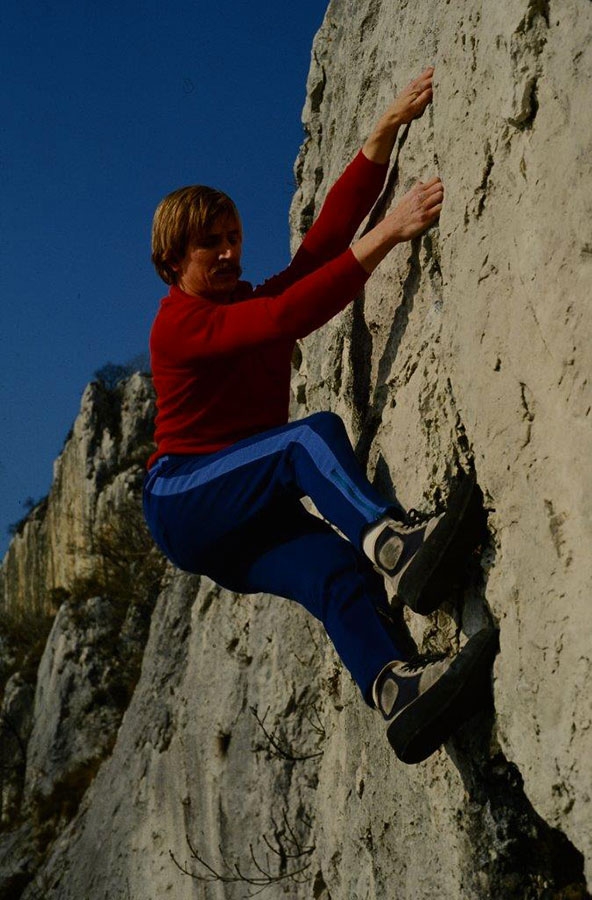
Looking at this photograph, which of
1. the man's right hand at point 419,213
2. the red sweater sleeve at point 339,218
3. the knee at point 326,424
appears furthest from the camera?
the red sweater sleeve at point 339,218

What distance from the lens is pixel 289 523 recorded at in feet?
13.5

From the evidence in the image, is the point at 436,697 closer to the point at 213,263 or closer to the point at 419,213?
the point at 419,213

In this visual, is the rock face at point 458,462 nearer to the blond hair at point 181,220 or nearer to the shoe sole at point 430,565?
the shoe sole at point 430,565

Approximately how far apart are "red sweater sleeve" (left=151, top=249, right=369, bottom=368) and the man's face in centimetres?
24

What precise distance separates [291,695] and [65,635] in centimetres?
1071

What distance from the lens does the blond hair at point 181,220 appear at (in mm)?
4301

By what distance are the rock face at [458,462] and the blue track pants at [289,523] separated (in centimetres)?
33

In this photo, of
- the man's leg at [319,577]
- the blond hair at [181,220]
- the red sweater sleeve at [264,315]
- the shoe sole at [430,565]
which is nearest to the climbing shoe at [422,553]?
the shoe sole at [430,565]

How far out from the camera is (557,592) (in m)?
2.92

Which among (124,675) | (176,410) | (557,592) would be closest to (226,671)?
(176,410)

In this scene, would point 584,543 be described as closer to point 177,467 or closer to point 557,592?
point 557,592

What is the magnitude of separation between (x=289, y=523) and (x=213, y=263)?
3.74ft

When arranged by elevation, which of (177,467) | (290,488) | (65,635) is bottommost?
(290,488)

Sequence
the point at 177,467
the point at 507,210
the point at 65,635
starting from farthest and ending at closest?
the point at 65,635 < the point at 177,467 < the point at 507,210
